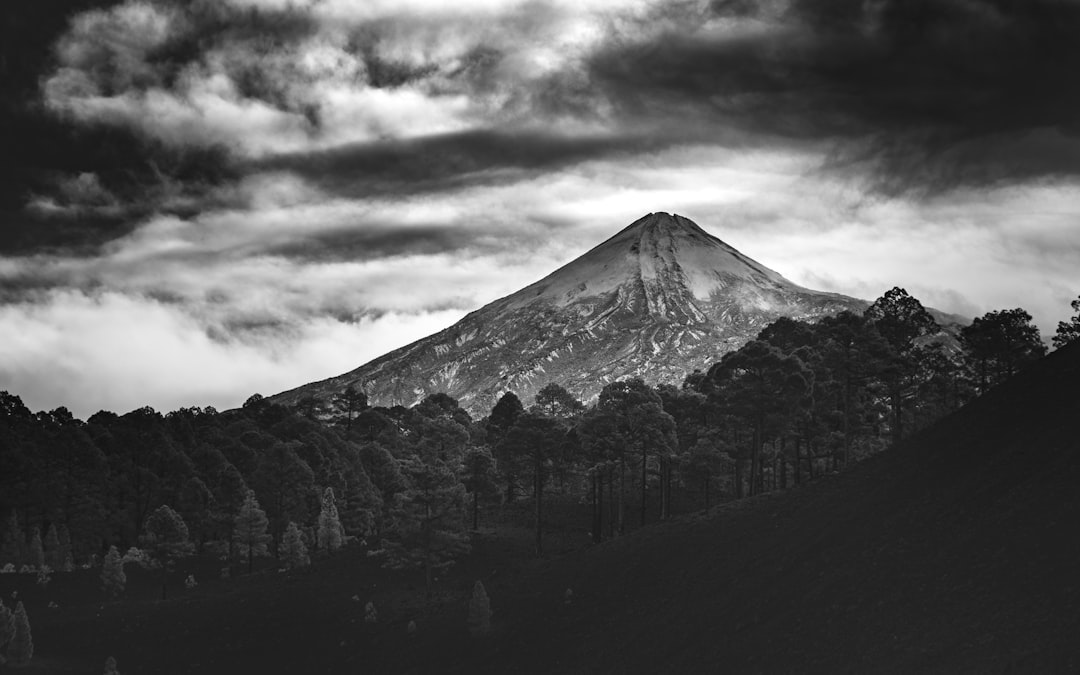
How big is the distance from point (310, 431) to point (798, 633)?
8039cm

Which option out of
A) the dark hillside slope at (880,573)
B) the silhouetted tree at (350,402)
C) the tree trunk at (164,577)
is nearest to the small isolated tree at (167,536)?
the tree trunk at (164,577)

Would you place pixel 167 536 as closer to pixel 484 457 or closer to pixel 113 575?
pixel 113 575

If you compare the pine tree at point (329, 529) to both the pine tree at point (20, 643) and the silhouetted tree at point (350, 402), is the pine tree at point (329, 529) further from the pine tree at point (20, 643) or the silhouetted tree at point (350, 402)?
the silhouetted tree at point (350, 402)

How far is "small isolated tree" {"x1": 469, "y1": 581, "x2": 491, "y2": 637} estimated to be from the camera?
57125 mm

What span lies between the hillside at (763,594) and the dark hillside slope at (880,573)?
11 centimetres

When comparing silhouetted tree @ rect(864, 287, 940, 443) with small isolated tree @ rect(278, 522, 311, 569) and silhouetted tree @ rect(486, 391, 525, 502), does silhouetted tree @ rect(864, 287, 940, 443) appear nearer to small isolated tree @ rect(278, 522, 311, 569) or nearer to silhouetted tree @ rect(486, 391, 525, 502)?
silhouetted tree @ rect(486, 391, 525, 502)

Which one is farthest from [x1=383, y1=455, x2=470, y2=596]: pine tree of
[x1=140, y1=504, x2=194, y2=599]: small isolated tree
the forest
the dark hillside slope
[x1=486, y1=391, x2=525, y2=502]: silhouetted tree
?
[x1=486, y1=391, x2=525, y2=502]: silhouetted tree

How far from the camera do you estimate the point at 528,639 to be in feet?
179

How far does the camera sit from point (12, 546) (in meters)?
84.4

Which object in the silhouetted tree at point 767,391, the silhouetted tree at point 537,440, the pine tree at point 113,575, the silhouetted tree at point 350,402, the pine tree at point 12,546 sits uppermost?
the silhouetted tree at point 350,402

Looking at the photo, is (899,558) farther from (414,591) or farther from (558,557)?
(414,591)

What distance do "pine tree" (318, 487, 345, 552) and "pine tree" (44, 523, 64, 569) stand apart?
24609 millimetres

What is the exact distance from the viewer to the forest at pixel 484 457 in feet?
229

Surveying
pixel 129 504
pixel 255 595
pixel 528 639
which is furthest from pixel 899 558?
→ pixel 129 504
